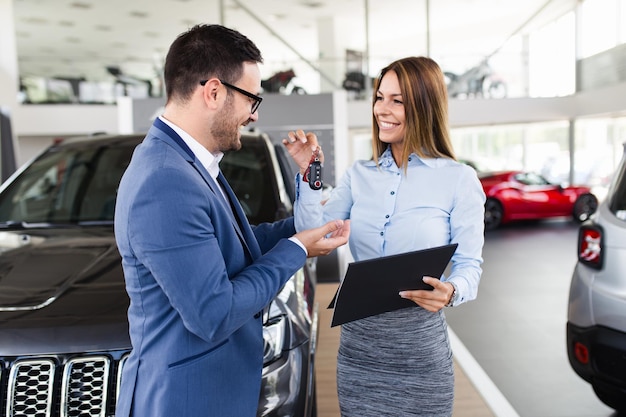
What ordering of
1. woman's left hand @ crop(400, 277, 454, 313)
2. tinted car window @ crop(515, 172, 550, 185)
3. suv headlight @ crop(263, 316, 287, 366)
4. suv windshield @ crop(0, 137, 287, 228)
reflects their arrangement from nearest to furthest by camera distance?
woman's left hand @ crop(400, 277, 454, 313)
suv headlight @ crop(263, 316, 287, 366)
suv windshield @ crop(0, 137, 287, 228)
tinted car window @ crop(515, 172, 550, 185)

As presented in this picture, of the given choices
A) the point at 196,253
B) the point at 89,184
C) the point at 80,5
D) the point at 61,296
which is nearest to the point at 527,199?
the point at 89,184

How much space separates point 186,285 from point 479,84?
15.8 m

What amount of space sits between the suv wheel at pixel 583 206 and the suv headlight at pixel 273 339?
11.0 meters

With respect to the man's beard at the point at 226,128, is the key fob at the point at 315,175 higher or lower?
lower

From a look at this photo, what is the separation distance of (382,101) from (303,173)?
13.0 inches

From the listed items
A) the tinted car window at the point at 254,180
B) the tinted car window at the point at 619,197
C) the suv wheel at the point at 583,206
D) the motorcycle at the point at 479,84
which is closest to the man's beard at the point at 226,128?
the tinted car window at the point at 254,180

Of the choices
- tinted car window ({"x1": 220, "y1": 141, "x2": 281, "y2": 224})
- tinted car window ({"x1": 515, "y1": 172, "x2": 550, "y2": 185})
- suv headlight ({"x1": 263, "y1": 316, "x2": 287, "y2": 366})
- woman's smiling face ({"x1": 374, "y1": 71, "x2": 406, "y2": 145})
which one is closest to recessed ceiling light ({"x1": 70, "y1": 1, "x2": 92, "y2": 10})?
tinted car window ({"x1": 515, "y1": 172, "x2": 550, "y2": 185})

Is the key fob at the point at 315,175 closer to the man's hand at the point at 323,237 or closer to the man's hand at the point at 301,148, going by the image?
the man's hand at the point at 301,148

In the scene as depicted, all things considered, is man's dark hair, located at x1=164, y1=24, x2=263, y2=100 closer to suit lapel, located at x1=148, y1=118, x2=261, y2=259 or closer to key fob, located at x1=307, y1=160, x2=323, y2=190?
suit lapel, located at x1=148, y1=118, x2=261, y2=259

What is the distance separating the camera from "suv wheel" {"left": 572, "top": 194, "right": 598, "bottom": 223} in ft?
39.2

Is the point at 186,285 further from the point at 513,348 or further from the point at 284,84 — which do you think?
the point at 284,84

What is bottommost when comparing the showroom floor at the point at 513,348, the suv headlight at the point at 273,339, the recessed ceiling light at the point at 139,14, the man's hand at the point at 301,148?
the showroom floor at the point at 513,348

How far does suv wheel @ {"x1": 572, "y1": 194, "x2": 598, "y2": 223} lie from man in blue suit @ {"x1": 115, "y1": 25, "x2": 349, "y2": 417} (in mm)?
11671

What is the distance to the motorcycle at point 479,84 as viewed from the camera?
15773 millimetres
